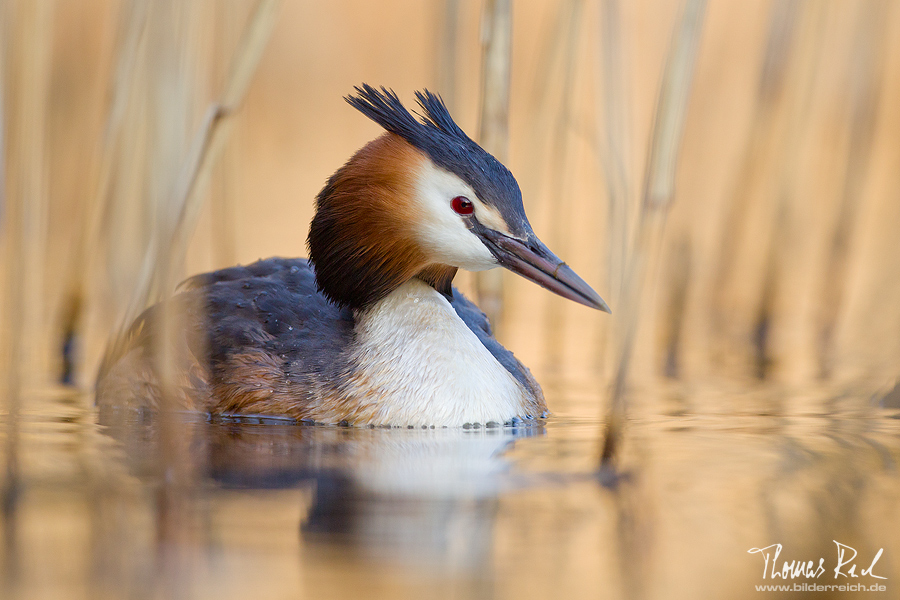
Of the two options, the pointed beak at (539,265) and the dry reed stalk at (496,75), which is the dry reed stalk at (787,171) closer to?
the dry reed stalk at (496,75)

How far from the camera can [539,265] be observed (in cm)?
479

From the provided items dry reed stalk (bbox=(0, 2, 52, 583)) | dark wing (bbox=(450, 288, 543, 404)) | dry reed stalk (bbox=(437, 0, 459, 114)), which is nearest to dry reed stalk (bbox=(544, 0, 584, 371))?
dry reed stalk (bbox=(437, 0, 459, 114))

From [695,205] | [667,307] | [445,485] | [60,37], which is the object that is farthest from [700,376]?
[60,37]

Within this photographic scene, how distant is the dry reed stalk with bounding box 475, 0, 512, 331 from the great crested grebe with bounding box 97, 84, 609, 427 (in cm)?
69

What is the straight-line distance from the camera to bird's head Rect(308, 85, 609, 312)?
4.89m

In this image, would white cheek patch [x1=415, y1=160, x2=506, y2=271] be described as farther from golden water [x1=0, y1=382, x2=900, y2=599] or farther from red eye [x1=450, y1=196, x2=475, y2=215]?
golden water [x1=0, y1=382, x2=900, y2=599]

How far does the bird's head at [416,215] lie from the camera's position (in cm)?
489

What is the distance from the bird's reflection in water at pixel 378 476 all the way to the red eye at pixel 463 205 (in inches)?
40.0

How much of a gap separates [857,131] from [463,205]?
4140mm

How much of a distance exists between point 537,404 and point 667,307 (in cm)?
359

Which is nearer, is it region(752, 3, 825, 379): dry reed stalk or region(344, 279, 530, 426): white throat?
region(344, 279, 530, 426): white throat

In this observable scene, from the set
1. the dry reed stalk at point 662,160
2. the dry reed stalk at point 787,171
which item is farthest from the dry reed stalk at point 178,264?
the dry reed stalk at point 787,171

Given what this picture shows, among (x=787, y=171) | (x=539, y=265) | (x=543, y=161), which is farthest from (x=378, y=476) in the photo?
(x=543, y=161)

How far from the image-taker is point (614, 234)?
170 inches
